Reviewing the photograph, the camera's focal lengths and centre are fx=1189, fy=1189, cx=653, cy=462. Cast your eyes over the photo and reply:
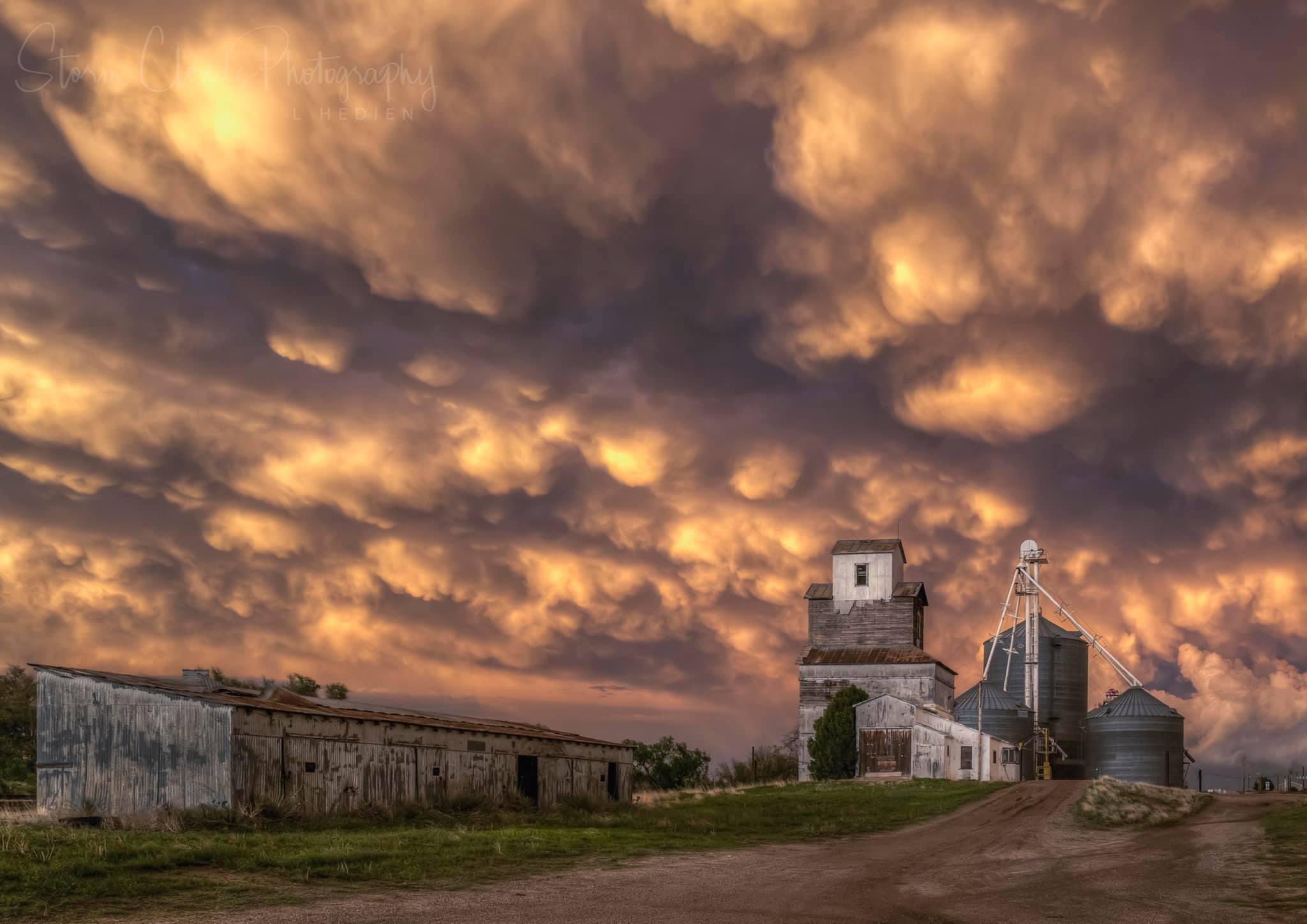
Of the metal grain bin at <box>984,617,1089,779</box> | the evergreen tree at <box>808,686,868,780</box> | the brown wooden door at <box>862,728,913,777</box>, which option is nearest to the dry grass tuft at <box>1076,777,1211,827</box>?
the brown wooden door at <box>862,728,913,777</box>

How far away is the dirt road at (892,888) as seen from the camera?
→ 16.6 metres

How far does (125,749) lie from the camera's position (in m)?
30.2

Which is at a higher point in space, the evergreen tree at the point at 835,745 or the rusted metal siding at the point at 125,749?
the rusted metal siding at the point at 125,749

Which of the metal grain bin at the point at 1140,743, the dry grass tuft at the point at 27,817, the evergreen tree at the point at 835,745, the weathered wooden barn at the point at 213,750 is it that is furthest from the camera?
the metal grain bin at the point at 1140,743

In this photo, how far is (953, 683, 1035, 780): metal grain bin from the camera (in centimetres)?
6812

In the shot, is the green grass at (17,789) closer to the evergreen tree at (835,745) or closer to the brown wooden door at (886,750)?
the evergreen tree at (835,745)

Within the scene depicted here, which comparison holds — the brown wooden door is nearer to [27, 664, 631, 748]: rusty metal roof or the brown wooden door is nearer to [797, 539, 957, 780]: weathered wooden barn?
[797, 539, 957, 780]: weathered wooden barn

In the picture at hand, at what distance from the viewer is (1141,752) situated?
6500cm

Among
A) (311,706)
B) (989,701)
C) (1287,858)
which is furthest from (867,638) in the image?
(1287,858)

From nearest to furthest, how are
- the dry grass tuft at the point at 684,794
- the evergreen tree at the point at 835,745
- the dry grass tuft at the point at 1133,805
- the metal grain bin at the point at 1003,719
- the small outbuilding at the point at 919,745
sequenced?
the dry grass tuft at the point at 1133,805 → the dry grass tuft at the point at 684,794 → the small outbuilding at the point at 919,745 → the evergreen tree at the point at 835,745 → the metal grain bin at the point at 1003,719

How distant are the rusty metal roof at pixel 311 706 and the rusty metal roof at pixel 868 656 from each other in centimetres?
2942

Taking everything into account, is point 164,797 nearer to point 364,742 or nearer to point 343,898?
point 364,742

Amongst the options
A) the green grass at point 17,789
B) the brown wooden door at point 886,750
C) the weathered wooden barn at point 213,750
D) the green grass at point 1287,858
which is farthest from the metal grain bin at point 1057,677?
the green grass at point 17,789

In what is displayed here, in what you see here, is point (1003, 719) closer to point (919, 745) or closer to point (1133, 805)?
point (919, 745)
